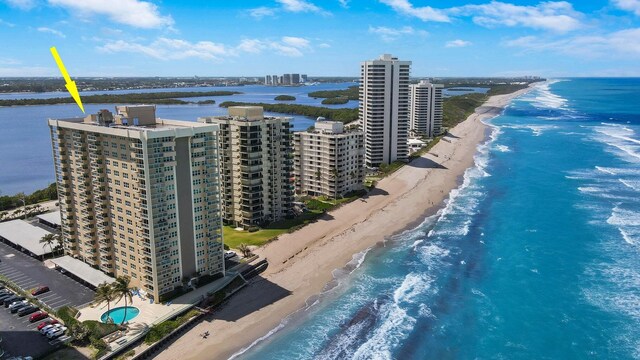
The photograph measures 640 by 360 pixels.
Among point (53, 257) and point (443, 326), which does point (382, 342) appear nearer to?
point (443, 326)

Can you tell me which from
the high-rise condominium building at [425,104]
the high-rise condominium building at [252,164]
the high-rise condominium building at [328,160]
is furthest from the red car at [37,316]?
the high-rise condominium building at [425,104]

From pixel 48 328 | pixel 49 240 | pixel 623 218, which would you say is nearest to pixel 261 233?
pixel 49 240

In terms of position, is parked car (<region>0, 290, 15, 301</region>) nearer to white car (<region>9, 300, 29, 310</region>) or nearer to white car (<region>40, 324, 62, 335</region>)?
white car (<region>9, 300, 29, 310</region>)

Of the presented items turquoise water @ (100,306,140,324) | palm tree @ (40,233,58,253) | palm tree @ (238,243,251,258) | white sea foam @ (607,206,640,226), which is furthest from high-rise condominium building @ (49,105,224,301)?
white sea foam @ (607,206,640,226)

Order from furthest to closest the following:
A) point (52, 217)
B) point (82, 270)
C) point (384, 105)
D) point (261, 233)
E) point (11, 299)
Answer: point (384, 105) < point (52, 217) < point (261, 233) < point (82, 270) < point (11, 299)

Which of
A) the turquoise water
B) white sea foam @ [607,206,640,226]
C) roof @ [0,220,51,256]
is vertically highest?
roof @ [0,220,51,256]

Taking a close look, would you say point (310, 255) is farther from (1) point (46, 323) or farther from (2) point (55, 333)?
(1) point (46, 323)

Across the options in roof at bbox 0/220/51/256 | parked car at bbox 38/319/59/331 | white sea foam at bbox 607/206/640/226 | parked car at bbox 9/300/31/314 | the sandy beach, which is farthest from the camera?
white sea foam at bbox 607/206/640/226
